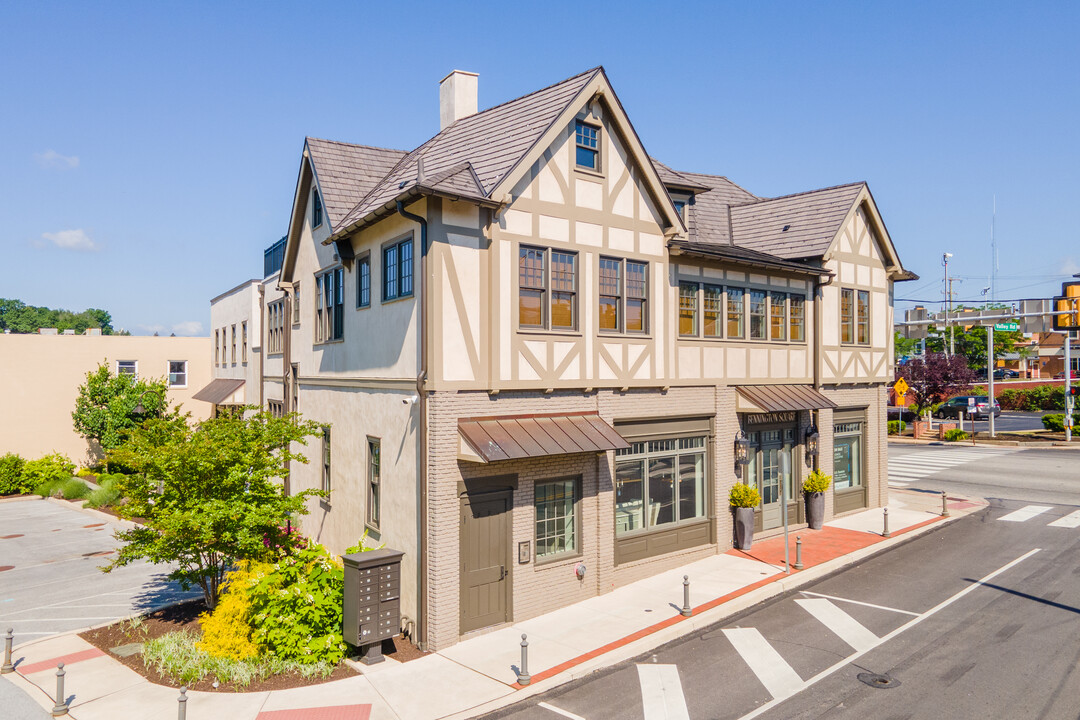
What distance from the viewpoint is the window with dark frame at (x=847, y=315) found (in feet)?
76.4

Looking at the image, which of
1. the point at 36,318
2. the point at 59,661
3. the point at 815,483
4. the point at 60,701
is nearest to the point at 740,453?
the point at 815,483

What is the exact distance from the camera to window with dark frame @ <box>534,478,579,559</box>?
48.9 ft

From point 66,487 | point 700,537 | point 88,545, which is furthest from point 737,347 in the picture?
point 66,487

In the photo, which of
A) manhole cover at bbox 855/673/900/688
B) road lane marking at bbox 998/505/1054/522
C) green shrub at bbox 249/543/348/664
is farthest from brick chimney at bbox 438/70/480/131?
road lane marking at bbox 998/505/1054/522

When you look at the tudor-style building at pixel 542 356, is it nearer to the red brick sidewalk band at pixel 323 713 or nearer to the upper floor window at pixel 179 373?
the red brick sidewalk band at pixel 323 713

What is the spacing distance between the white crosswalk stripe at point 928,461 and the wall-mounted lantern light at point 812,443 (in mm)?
10623

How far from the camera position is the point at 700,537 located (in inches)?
720

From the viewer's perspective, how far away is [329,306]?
19.5m

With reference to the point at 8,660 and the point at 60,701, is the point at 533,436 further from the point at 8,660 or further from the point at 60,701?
the point at 8,660

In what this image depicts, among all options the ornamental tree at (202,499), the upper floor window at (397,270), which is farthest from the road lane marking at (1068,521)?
the ornamental tree at (202,499)

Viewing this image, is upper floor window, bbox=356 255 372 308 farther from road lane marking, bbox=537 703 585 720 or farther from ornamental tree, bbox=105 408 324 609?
road lane marking, bbox=537 703 585 720

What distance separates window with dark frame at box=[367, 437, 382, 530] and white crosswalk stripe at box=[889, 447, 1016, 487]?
924 inches

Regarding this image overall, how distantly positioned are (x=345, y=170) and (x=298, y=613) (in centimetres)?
1292

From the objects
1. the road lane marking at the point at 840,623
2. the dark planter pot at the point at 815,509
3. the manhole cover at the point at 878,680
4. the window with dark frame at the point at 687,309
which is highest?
the window with dark frame at the point at 687,309
